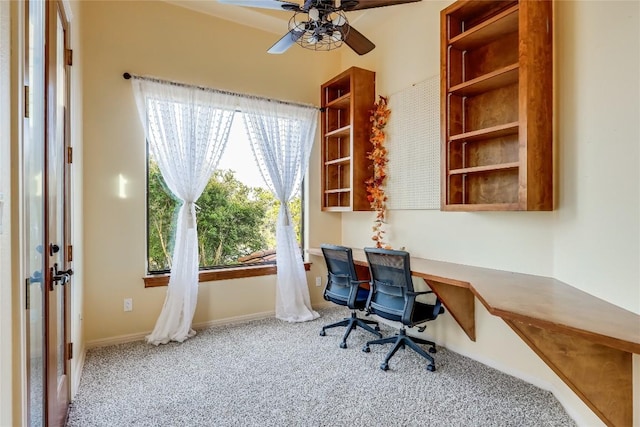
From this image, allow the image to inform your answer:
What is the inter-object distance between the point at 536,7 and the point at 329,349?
2904 millimetres

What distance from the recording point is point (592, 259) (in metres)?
1.81

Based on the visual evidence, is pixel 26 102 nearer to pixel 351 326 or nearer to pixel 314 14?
pixel 314 14

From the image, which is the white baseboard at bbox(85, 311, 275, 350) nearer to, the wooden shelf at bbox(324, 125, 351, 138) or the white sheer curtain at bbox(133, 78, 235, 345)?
the white sheer curtain at bbox(133, 78, 235, 345)

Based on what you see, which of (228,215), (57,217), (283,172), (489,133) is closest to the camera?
(57,217)

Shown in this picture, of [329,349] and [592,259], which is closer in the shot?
[592,259]

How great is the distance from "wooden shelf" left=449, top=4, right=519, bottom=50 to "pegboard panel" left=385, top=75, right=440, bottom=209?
0.47 m

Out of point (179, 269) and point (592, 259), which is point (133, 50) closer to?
point (179, 269)

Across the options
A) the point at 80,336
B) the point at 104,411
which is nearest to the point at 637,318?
the point at 104,411

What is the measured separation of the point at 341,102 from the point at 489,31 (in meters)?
1.79

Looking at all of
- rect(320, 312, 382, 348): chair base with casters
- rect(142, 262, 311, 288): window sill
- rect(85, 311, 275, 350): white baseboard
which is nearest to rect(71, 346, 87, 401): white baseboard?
rect(85, 311, 275, 350): white baseboard

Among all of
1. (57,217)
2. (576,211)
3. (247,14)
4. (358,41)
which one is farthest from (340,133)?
(57,217)

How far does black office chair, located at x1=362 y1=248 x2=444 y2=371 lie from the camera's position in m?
2.57

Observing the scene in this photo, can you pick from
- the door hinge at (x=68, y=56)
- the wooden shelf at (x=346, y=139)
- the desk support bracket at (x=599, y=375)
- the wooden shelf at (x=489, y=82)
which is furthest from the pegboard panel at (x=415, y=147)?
the door hinge at (x=68, y=56)

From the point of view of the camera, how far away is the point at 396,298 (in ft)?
8.84
